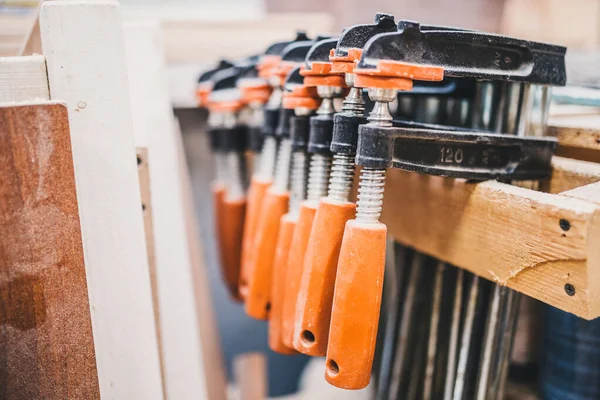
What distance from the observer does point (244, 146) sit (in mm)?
955

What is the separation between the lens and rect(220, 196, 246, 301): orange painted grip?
0.95m

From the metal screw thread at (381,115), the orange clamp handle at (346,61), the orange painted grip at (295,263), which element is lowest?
the orange painted grip at (295,263)

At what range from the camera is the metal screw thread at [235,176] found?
956 mm

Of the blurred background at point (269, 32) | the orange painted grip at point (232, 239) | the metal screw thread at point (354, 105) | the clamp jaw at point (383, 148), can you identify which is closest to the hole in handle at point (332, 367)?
the clamp jaw at point (383, 148)

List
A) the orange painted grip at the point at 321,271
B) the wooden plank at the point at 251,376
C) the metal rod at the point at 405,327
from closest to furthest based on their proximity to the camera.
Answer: the orange painted grip at the point at 321,271 < the metal rod at the point at 405,327 < the wooden plank at the point at 251,376

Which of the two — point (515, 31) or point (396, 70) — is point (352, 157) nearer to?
point (396, 70)

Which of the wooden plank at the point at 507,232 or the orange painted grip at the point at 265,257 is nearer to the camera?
the wooden plank at the point at 507,232

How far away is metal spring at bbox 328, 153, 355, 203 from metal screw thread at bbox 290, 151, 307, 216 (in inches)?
4.9

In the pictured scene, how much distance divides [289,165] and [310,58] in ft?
0.66

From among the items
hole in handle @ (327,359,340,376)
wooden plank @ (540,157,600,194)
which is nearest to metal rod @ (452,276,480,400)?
wooden plank @ (540,157,600,194)

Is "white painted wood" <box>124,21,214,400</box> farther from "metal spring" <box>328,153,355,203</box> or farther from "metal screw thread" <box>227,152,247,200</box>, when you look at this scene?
"metal spring" <box>328,153,355,203</box>

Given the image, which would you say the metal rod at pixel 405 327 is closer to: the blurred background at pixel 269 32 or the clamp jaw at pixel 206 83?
the clamp jaw at pixel 206 83

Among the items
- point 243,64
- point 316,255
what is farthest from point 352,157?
point 243,64

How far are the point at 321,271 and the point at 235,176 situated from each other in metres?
0.51
